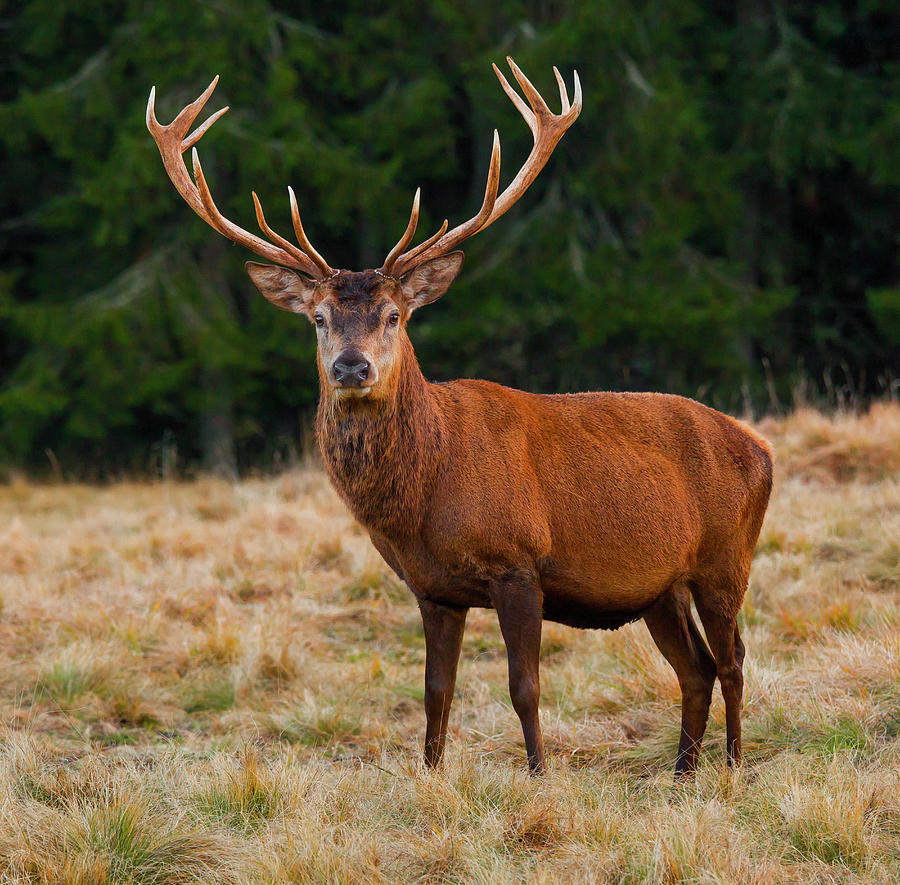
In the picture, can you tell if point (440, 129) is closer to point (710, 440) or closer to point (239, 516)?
point (239, 516)

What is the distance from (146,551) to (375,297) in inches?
182

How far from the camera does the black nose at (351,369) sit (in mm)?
4781

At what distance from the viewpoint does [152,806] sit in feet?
14.2

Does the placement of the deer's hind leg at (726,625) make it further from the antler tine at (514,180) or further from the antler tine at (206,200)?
the antler tine at (206,200)

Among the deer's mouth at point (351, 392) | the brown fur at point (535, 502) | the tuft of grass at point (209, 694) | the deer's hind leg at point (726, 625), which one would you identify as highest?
the deer's mouth at point (351, 392)

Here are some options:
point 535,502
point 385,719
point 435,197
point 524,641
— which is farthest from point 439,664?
point 435,197

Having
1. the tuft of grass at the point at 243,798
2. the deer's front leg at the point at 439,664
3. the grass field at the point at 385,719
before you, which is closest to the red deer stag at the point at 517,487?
the deer's front leg at the point at 439,664

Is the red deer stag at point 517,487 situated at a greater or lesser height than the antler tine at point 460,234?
lesser

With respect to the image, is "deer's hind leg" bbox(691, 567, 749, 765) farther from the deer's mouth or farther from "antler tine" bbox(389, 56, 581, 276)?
"antler tine" bbox(389, 56, 581, 276)

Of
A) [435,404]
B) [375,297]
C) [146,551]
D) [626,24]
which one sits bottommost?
[146,551]

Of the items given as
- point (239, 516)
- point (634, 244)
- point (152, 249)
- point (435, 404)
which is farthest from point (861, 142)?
point (435, 404)

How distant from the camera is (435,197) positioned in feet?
62.1

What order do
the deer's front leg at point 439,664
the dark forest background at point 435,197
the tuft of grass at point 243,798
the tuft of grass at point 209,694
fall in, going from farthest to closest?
the dark forest background at point 435,197 → the tuft of grass at point 209,694 → the deer's front leg at point 439,664 → the tuft of grass at point 243,798

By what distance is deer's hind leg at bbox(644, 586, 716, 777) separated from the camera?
5.36 metres
